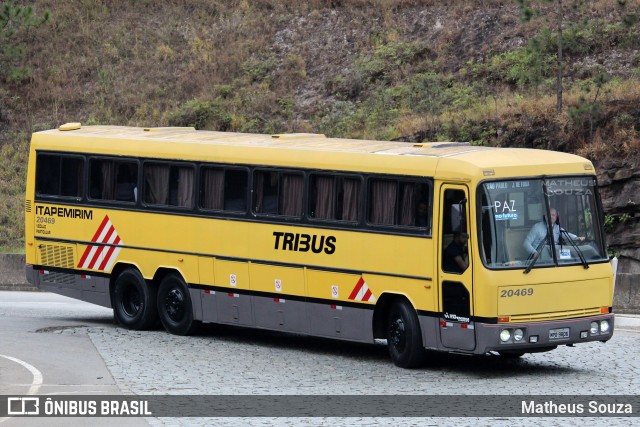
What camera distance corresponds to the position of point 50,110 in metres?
49.1

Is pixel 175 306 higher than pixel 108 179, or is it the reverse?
Result: pixel 108 179

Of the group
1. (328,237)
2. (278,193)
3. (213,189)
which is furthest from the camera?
(213,189)

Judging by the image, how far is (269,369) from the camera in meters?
18.9

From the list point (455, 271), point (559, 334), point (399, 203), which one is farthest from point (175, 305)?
point (559, 334)

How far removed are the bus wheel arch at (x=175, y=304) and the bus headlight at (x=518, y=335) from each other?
6.46m

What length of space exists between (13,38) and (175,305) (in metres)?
31.2

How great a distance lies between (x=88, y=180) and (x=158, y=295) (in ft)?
8.82

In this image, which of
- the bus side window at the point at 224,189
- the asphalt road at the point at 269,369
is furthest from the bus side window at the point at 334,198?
the asphalt road at the point at 269,369

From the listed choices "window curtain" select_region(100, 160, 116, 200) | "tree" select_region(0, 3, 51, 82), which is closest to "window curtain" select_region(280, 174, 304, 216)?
"window curtain" select_region(100, 160, 116, 200)

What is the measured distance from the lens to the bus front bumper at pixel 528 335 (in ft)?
58.2

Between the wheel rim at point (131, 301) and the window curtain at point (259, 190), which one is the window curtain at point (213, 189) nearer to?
the window curtain at point (259, 190)

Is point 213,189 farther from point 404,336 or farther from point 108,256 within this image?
point 404,336

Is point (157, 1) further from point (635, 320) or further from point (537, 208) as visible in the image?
point (537, 208)

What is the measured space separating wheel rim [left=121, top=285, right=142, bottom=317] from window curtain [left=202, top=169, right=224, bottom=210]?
2.30 meters
